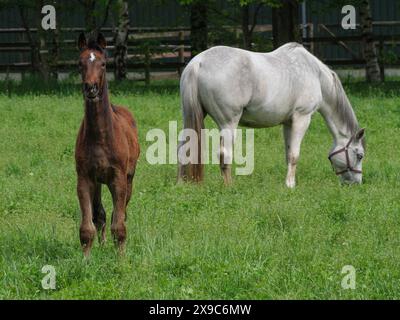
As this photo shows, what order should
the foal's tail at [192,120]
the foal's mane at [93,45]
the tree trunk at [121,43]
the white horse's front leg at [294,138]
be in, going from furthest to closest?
the tree trunk at [121,43]
the white horse's front leg at [294,138]
the foal's tail at [192,120]
the foal's mane at [93,45]

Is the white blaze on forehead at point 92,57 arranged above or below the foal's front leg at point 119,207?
above

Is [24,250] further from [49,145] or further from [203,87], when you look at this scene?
[49,145]

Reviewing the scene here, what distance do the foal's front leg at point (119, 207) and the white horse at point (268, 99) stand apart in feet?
12.7

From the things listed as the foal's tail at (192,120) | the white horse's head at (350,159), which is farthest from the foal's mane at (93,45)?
the white horse's head at (350,159)

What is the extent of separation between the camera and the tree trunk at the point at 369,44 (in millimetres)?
26156

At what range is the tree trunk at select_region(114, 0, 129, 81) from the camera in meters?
27.1

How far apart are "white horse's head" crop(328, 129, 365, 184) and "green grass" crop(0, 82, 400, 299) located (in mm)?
148

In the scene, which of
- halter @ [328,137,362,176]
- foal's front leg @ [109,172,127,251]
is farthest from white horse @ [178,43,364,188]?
foal's front leg @ [109,172,127,251]

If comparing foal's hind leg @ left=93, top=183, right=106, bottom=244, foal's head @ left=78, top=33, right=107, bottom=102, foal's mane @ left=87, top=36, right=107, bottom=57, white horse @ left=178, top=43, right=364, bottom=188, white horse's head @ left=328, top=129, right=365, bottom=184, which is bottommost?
white horse's head @ left=328, top=129, right=365, bottom=184

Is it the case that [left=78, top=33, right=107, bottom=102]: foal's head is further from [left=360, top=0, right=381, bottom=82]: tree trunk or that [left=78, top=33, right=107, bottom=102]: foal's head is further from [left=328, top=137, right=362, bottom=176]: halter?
[left=360, top=0, right=381, bottom=82]: tree trunk

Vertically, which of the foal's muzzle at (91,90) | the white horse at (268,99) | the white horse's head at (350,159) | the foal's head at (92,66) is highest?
the foal's head at (92,66)

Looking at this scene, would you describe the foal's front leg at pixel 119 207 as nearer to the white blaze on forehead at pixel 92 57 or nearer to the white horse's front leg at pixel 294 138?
the white blaze on forehead at pixel 92 57

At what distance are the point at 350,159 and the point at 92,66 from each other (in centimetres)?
617
